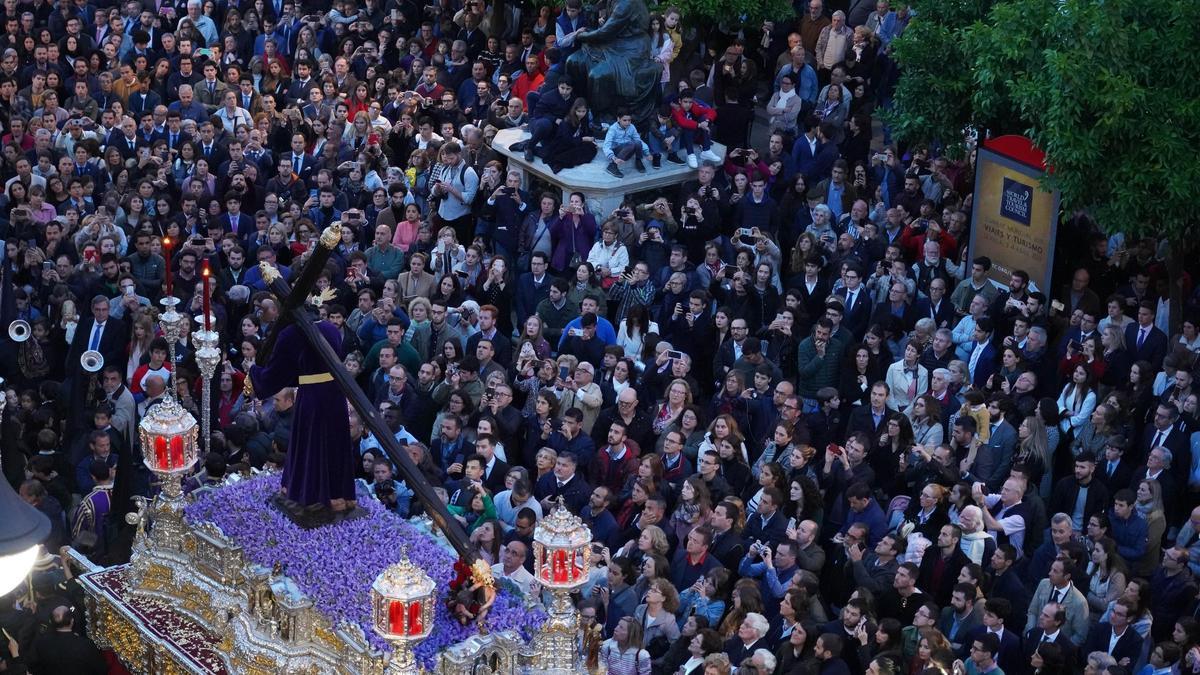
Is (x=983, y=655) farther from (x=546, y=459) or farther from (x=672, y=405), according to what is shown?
(x=672, y=405)

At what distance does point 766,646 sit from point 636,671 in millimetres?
1006

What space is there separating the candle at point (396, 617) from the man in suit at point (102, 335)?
8946 millimetres

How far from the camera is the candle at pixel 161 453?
13.9m

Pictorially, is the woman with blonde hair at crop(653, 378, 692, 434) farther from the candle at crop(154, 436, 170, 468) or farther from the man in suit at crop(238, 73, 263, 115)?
the man in suit at crop(238, 73, 263, 115)

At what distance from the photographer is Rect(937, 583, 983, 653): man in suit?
1434cm

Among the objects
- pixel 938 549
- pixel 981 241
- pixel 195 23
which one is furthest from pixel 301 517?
pixel 195 23

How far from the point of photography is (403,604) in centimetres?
1159

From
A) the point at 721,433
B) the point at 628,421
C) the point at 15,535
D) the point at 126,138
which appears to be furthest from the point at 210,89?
the point at 15,535

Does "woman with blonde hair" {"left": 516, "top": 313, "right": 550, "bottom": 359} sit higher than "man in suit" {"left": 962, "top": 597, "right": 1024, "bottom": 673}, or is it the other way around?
"woman with blonde hair" {"left": 516, "top": 313, "right": 550, "bottom": 359}

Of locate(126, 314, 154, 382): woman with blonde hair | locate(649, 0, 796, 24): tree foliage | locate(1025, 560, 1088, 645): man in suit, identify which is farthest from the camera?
locate(649, 0, 796, 24): tree foliage

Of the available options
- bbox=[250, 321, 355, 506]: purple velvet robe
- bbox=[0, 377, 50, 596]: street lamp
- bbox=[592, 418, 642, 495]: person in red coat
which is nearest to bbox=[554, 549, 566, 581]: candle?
bbox=[250, 321, 355, 506]: purple velvet robe

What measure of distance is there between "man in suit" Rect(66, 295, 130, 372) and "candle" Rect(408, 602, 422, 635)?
8.96 meters

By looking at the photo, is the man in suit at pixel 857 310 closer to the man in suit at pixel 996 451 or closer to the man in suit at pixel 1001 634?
the man in suit at pixel 996 451

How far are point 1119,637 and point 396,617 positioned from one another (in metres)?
5.92
